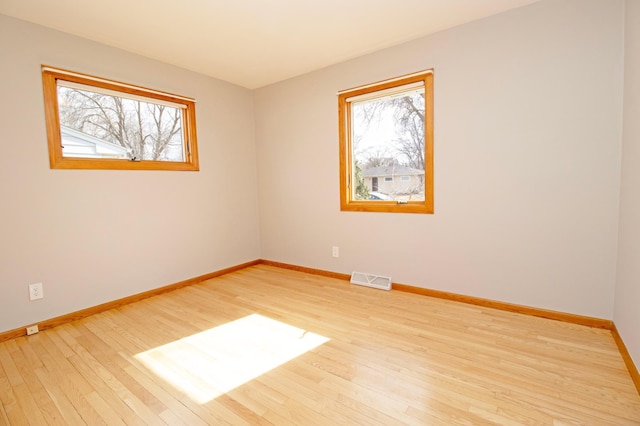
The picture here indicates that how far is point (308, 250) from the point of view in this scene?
12.2ft

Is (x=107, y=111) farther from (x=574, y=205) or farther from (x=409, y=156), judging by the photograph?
(x=574, y=205)

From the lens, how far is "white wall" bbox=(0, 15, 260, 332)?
2215 millimetres

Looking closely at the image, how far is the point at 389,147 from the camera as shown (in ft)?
10.1

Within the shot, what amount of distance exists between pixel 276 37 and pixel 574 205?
273 centimetres

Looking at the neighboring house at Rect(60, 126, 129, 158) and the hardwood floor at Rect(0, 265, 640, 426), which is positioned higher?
the neighboring house at Rect(60, 126, 129, 158)

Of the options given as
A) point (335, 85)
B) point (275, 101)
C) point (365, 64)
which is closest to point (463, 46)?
point (365, 64)

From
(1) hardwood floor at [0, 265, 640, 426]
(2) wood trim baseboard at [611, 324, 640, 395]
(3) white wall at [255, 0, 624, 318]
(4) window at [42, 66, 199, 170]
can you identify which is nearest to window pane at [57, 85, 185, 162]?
(4) window at [42, 66, 199, 170]

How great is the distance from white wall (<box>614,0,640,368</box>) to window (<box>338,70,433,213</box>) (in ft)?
4.08

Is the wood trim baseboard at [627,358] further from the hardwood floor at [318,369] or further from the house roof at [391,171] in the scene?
the house roof at [391,171]

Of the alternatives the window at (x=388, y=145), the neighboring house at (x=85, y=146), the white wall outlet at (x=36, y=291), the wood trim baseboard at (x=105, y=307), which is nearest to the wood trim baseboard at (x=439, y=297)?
the wood trim baseboard at (x=105, y=307)

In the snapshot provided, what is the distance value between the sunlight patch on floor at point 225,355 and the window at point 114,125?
5.90ft

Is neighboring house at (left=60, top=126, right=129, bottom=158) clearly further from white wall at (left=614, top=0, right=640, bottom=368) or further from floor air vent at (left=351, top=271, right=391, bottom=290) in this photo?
white wall at (left=614, top=0, right=640, bottom=368)

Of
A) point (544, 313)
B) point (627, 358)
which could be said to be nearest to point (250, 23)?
point (544, 313)

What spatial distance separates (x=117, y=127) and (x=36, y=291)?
5.04 ft
